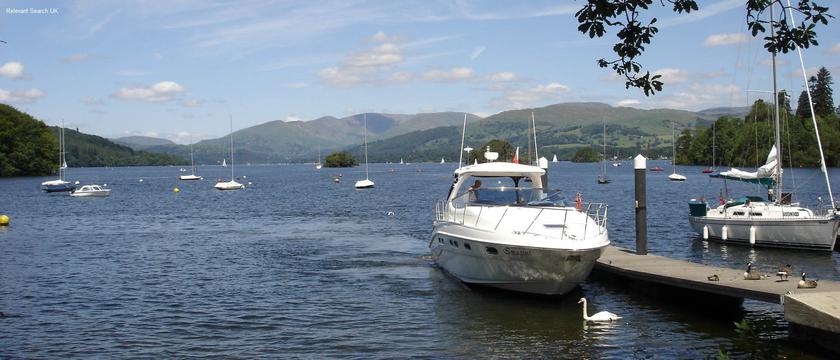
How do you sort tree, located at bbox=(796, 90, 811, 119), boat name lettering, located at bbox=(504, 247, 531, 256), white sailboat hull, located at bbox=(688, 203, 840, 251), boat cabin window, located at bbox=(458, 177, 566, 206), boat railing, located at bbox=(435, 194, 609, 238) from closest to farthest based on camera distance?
boat name lettering, located at bbox=(504, 247, 531, 256) < boat railing, located at bbox=(435, 194, 609, 238) < boat cabin window, located at bbox=(458, 177, 566, 206) < white sailboat hull, located at bbox=(688, 203, 840, 251) < tree, located at bbox=(796, 90, 811, 119)

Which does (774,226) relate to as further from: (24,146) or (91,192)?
(24,146)

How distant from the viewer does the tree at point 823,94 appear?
175488 millimetres

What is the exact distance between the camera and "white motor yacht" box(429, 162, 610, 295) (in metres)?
20.0

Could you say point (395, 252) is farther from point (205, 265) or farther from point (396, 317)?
point (396, 317)

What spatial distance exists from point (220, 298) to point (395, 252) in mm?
11839

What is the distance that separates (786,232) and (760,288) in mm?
16840

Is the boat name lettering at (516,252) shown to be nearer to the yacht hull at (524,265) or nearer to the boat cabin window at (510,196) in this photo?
the yacht hull at (524,265)

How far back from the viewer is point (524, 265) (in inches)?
808

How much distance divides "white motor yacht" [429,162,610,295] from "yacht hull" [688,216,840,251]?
13921mm

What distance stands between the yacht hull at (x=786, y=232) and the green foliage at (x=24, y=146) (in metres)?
155

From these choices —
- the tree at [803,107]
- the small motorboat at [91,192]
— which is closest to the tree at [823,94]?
the tree at [803,107]

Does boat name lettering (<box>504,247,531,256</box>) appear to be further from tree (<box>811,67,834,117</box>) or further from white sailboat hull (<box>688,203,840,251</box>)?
tree (<box>811,67,834,117</box>)

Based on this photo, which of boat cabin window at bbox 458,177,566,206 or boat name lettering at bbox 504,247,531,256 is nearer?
boat name lettering at bbox 504,247,531,256

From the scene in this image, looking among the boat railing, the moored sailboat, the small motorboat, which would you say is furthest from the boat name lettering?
the small motorboat
